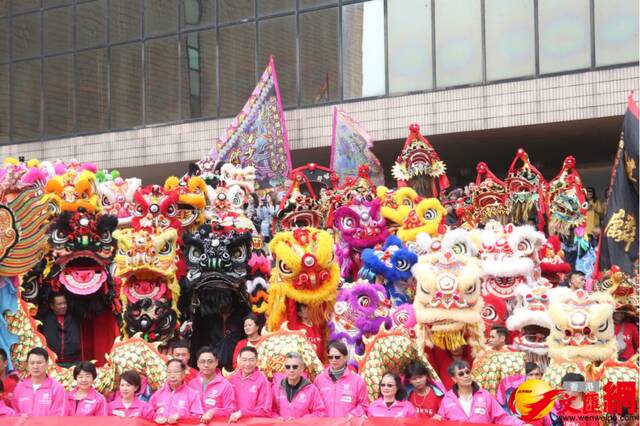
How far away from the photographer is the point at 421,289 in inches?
367

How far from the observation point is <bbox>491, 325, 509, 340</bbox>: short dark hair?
31.9 ft

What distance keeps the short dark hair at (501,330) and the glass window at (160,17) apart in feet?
40.3

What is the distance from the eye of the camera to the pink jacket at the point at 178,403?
27.2 feet

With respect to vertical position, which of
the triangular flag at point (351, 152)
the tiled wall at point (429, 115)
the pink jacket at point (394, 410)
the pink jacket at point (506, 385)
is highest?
the tiled wall at point (429, 115)

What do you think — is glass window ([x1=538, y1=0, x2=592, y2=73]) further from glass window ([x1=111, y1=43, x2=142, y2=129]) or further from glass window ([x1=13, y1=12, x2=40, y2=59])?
glass window ([x1=13, y1=12, x2=40, y2=59])

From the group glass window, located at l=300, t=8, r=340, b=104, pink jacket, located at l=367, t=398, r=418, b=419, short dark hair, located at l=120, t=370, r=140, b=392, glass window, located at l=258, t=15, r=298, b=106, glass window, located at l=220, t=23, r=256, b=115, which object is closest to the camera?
pink jacket, located at l=367, t=398, r=418, b=419

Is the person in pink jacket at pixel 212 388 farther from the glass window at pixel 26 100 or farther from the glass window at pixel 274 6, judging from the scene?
the glass window at pixel 26 100

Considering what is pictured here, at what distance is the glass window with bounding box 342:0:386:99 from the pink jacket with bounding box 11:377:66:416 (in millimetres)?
11320

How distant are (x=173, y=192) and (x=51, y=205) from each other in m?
1.14

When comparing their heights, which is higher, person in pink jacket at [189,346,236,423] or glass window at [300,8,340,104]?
glass window at [300,8,340,104]

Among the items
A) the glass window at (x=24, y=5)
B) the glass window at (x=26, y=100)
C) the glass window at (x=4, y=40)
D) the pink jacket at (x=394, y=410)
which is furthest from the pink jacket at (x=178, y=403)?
the glass window at (x=4, y=40)

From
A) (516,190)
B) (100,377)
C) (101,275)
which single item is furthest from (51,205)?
(516,190)

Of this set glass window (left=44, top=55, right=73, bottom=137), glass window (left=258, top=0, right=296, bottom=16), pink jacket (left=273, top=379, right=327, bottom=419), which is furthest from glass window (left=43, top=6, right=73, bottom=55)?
pink jacket (left=273, top=379, right=327, bottom=419)

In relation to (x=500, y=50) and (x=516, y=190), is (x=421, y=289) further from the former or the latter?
(x=500, y=50)
